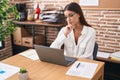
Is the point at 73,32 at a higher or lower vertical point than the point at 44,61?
higher

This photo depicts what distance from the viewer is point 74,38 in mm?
2258

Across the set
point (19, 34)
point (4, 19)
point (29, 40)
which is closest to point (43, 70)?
point (4, 19)

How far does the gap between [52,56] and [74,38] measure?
642 millimetres

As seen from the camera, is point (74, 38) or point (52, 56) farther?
point (74, 38)

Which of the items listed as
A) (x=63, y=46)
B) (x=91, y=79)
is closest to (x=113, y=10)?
(x=63, y=46)

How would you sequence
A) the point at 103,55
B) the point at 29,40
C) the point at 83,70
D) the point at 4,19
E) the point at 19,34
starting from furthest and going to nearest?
the point at 19,34 < the point at 29,40 < the point at 103,55 < the point at 83,70 < the point at 4,19

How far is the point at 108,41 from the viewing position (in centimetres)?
307

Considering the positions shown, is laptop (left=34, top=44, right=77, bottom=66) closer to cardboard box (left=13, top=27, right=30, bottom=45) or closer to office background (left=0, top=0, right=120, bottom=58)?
office background (left=0, top=0, right=120, bottom=58)

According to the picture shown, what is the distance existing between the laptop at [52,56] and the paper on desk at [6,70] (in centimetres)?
28

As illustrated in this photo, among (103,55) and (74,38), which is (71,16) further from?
(103,55)

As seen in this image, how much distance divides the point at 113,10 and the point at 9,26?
1.93 m

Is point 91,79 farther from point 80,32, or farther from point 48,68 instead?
point 80,32

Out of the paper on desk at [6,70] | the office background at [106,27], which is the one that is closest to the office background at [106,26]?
the office background at [106,27]

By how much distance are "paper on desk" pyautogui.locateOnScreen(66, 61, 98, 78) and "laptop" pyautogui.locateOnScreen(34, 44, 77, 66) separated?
3.7 inches
